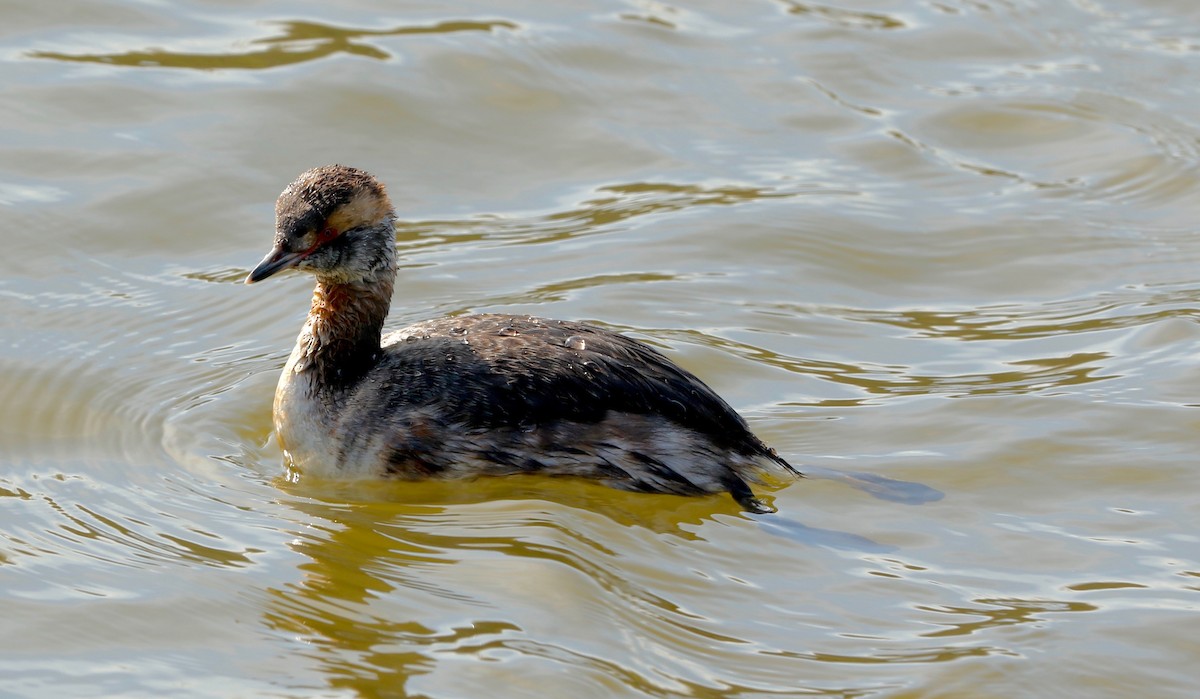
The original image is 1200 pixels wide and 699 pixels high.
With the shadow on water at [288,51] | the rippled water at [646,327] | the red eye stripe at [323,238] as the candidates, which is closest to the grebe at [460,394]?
the red eye stripe at [323,238]

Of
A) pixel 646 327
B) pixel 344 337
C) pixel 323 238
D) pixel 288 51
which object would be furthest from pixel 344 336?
pixel 288 51

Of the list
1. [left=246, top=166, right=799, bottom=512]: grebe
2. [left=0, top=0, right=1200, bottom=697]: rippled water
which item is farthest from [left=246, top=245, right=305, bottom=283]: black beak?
[left=0, top=0, right=1200, bottom=697]: rippled water

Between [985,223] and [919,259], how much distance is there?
0.70 meters

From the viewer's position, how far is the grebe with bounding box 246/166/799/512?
718 centimetres

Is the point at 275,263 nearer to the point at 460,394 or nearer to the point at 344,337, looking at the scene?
Result: the point at 344,337

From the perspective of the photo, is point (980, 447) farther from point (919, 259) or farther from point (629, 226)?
point (629, 226)

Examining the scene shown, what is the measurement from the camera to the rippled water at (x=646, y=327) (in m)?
6.16

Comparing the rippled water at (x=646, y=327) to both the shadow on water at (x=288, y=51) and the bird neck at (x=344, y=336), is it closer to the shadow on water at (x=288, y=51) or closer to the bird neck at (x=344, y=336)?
the shadow on water at (x=288, y=51)

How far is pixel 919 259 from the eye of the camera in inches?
404

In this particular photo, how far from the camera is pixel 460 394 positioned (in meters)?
7.28

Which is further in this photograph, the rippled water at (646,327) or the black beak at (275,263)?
the black beak at (275,263)

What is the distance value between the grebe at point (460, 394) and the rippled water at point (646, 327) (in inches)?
5.5

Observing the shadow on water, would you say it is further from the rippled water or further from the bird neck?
the bird neck

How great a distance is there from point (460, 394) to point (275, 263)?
1007 millimetres
